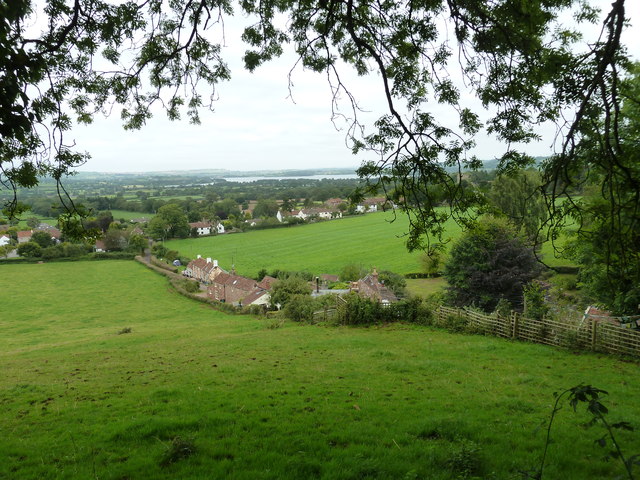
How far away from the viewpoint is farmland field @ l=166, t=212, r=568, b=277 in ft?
181

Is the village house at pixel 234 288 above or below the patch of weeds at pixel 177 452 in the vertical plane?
below

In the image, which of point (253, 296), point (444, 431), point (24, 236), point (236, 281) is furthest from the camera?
point (24, 236)

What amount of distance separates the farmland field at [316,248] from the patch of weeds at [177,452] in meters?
42.7

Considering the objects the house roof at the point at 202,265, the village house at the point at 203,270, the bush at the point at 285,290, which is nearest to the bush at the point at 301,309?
the bush at the point at 285,290

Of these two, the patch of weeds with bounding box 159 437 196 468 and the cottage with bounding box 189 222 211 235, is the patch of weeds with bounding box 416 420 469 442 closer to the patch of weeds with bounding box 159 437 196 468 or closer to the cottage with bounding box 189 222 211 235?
the patch of weeds with bounding box 159 437 196 468

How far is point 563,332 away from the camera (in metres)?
12.9

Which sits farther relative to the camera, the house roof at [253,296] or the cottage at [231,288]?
the cottage at [231,288]

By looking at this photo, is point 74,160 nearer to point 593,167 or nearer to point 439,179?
point 439,179

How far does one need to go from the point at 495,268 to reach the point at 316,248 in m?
46.6

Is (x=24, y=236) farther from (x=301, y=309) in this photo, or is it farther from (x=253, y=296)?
(x=301, y=309)

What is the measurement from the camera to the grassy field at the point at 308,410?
4605 millimetres

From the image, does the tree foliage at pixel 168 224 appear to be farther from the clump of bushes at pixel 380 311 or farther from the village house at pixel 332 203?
the clump of bushes at pixel 380 311

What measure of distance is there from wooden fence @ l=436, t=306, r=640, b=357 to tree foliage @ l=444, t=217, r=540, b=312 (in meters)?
7.48

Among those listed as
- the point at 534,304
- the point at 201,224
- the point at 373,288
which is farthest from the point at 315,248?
the point at 534,304
